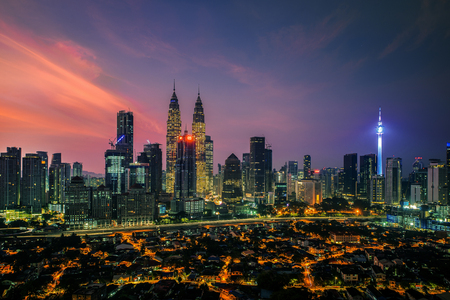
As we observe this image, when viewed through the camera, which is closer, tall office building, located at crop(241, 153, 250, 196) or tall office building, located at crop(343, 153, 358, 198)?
tall office building, located at crop(343, 153, 358, 198)

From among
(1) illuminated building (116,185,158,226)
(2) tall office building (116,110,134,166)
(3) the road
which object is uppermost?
(2) tall office building (116,110,134,166)

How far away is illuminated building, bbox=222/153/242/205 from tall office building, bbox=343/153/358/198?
26078mm

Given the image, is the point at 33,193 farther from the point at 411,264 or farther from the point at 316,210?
the point at 411,264

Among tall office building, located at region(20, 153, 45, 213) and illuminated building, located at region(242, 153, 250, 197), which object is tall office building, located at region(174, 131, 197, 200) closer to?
tall office building, located at region(20, 153, 45, 213)

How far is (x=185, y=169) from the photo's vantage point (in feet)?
159

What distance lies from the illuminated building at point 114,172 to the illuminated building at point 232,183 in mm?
17489

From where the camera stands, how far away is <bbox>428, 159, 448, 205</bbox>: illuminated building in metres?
42.5

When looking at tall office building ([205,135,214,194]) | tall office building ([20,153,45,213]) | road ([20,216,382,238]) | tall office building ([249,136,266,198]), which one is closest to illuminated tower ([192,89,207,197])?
tall office building ([205,135,214,194])

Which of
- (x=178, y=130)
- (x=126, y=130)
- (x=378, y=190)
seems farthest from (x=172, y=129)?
(x=378, y=190)

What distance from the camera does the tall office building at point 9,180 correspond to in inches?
1471

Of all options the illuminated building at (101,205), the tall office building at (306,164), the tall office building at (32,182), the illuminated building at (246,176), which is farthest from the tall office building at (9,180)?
the tall office building at (306,164)

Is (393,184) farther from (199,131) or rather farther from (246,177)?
(199,131)

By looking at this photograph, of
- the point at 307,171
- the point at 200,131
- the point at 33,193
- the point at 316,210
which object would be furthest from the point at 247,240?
the point at 307,171

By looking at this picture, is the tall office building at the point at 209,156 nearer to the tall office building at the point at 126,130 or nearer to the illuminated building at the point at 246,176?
the illuminated building at the point at 246,176
